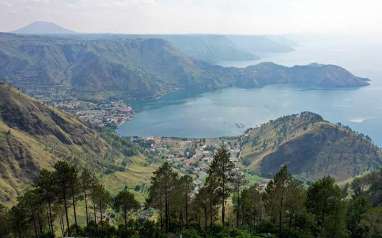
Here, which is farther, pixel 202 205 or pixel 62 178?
pixel 202 205

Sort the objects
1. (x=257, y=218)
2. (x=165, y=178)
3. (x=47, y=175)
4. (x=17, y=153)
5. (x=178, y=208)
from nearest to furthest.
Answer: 1. (x=47, y=175)
2. (x=165, y=178)
3. (x=178, y=208)
4. (x=257, y=218)
5. (x=17, y=153)

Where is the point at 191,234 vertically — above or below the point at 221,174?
below

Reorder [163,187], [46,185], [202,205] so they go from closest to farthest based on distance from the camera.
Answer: [46,185], [163,187], [202,205]

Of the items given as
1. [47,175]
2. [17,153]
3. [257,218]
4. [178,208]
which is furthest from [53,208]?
[17,153]

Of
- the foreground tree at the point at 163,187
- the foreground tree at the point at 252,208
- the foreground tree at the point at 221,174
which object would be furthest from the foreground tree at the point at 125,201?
the foreground tree at the point at 252,208

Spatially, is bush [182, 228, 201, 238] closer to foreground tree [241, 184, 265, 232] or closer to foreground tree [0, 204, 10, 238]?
foreground tree [241, 184, 265, 232]

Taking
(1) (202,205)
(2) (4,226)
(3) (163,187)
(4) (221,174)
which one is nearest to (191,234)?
(4) (221,174)

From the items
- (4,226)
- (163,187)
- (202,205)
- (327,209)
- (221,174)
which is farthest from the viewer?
(202,205)

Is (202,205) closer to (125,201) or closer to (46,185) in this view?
(125,201)

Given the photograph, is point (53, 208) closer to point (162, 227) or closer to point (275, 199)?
point (162, 227)

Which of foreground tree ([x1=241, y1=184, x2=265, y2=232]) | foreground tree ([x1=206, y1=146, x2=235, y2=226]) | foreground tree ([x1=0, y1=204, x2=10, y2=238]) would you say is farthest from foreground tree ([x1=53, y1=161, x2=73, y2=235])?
foreground tree ([x1=241, y1=184, x2=265, y2=232])

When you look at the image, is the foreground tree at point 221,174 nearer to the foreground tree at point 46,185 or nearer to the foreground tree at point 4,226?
the foreground tree at point 46,185
